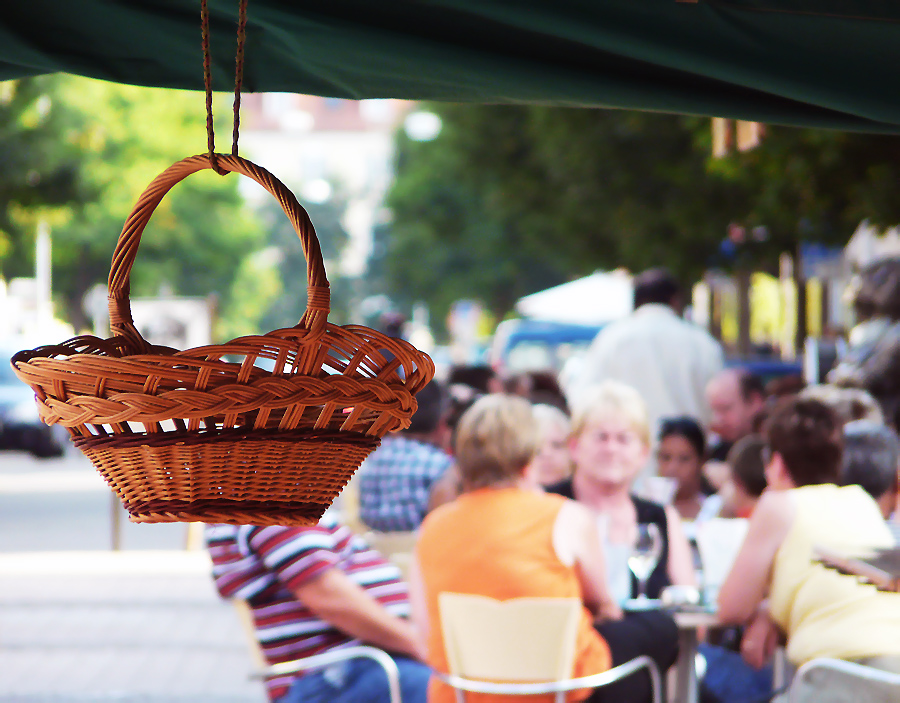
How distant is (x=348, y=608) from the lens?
366 centimetres

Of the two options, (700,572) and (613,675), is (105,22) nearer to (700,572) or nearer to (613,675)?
(613,675)

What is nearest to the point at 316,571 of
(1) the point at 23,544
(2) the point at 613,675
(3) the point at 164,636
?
(2) the point at 613,675

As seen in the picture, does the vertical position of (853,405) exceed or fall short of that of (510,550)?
it exceeds it

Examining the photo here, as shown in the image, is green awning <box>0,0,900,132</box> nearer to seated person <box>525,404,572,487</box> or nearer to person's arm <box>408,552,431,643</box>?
person's arm <box>408,552,431,643</box>

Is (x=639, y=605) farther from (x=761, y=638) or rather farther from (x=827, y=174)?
(x=827, y=174)

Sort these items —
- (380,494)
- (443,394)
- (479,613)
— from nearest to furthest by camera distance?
(479,613), (380,494), (443,394)

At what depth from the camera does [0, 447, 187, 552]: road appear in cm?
1105

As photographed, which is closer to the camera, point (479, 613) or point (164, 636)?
point (479, 613)

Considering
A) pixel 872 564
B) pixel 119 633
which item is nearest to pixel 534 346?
pixel 119 633

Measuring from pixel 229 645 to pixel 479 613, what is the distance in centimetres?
408

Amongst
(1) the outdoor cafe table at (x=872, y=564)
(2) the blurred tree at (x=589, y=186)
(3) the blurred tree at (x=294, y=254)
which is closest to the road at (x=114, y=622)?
(1) the outdoor cafe table at (x=872, y=564)

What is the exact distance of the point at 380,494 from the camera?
602 cm

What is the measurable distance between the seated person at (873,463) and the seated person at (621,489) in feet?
2.43

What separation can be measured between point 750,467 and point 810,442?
106 cm
